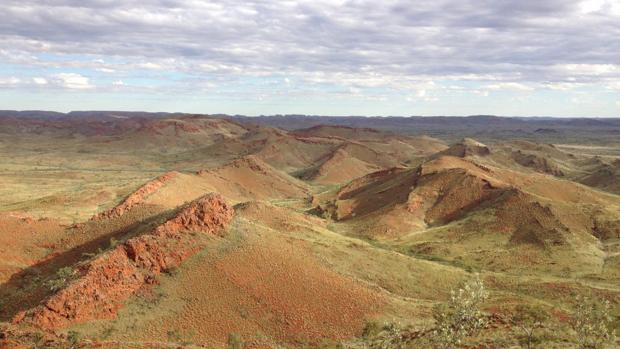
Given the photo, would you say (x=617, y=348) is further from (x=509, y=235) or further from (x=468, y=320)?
(x=509, y=235)

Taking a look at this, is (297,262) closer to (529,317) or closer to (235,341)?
(235,341)

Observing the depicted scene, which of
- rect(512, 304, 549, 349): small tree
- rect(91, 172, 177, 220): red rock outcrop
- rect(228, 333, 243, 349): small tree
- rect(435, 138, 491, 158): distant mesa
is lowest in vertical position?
rect(228, 333, 243, 349): small tree

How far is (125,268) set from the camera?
1278 inches

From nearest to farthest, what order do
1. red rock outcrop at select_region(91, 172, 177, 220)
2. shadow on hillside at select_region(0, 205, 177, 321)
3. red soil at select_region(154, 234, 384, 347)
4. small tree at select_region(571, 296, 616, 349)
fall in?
small tree at select_region(571, 296, 616, 349), shadow on hillside at select_region(0, 205, 177, 321), red soil at select_region(154, 234, 384, 347), red rock outcrop at select_region(91, 172, 177, 220)

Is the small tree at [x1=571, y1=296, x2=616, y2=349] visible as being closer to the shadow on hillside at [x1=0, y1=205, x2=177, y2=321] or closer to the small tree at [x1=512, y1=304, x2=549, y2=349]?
the small tree at [x1=512, y1=304, x2=549, y2=349]

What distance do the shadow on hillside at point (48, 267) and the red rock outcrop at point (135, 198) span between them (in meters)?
1.52

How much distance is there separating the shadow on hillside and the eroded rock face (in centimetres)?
196

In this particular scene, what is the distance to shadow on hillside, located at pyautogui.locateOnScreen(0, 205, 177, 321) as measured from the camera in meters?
30.5

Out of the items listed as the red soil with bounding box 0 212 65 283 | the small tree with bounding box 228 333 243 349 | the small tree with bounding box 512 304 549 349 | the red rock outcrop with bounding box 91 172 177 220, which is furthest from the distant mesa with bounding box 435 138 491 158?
the small tree with bounding box 228 333 243 349

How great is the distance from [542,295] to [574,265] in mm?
11393

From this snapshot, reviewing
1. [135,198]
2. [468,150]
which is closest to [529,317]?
[135,198]

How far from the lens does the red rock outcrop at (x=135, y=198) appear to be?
48109mm

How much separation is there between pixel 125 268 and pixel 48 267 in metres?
11.0

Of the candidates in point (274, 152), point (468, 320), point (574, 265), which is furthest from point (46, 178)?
point (468, 320)
